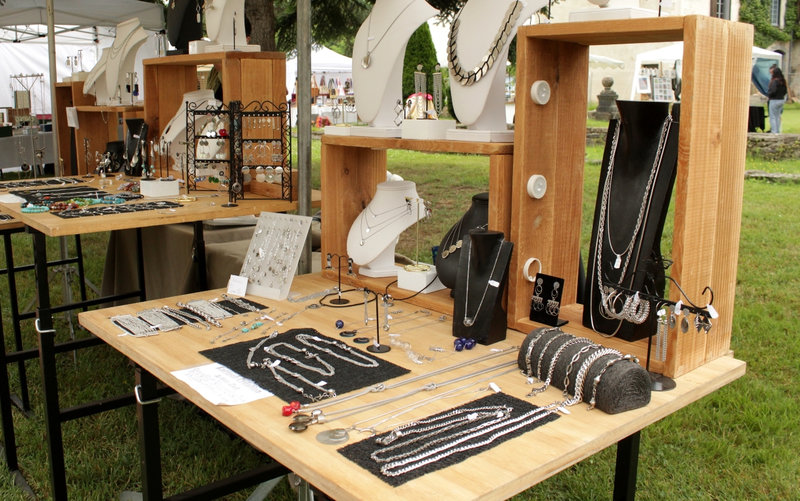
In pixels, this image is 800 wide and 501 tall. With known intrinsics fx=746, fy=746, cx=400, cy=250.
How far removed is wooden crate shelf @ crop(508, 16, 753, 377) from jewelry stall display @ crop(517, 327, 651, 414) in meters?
0.17

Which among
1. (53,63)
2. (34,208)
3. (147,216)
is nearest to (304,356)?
(147,216)

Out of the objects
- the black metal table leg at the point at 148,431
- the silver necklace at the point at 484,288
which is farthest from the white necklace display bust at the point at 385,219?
the black metal table leg at the point at 148,431

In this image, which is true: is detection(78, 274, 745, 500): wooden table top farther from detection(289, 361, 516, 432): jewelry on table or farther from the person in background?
the person in background

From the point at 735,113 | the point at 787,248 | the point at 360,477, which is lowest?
the point at 787,248

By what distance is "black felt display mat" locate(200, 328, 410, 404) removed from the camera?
1.53m

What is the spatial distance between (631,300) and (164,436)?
7.24 ft

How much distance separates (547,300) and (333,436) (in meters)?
0.75

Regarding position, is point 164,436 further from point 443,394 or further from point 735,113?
point 735,113

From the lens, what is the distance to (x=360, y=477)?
1150mm

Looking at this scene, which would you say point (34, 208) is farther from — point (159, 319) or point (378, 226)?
point (378, 226)

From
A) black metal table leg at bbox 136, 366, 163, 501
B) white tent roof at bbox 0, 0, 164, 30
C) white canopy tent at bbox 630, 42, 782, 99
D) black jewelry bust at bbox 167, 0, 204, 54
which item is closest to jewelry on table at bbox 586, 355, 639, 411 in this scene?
black metal table leg at bbox 136, 366, 163, 501

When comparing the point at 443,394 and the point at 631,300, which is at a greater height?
the point at 631,300

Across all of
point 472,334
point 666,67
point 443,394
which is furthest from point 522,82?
point 666,67

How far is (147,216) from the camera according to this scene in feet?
9.07
